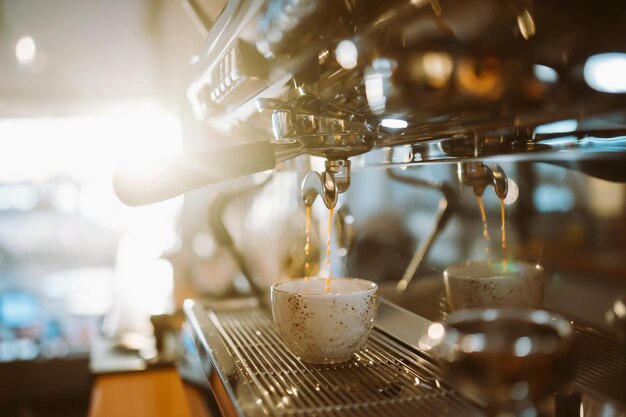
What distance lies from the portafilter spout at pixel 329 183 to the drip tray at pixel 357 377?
18 cm

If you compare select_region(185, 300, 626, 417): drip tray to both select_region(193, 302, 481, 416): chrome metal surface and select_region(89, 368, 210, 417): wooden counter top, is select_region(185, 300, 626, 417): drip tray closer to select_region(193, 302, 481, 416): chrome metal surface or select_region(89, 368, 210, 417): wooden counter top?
select_region(193, 302, 481, 416): chrome metal surface

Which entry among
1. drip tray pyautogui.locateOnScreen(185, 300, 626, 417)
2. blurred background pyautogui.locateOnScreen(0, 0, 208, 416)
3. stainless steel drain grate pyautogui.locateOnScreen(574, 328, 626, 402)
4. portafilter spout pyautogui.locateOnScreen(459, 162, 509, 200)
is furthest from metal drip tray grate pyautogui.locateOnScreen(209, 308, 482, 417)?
blurred background pyautogui.locateOnScreen(0, 0, 208, 416)

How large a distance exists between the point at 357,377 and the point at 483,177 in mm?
259

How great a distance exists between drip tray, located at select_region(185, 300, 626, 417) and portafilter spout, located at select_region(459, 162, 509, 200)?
0.55ft

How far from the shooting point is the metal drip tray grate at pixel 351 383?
0.50 meters

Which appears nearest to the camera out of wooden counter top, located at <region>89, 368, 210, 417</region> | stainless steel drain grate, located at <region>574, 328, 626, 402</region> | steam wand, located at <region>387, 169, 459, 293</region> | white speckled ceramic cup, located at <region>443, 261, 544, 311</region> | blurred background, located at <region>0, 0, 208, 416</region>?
stainless steel drain grate, located at <region>574, 328, 626, 402</region>

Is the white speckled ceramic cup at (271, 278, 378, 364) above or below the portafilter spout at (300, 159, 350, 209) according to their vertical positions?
below

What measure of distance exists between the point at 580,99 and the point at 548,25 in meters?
0.08

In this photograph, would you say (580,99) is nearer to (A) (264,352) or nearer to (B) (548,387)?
(B) (548,387)

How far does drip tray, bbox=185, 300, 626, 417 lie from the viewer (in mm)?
498

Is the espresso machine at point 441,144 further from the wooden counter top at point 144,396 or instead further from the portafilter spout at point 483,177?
the wooden counter top at point 144,396

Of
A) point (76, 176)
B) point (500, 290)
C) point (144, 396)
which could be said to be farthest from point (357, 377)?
point (76, 176)

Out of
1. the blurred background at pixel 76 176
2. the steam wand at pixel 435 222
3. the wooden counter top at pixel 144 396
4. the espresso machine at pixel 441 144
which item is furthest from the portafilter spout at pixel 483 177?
the blurred background at pixel 76 176

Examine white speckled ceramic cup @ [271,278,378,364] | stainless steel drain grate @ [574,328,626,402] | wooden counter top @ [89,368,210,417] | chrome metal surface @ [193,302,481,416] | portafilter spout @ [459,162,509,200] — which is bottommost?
wooden counter top @ [89,368,210,417]
